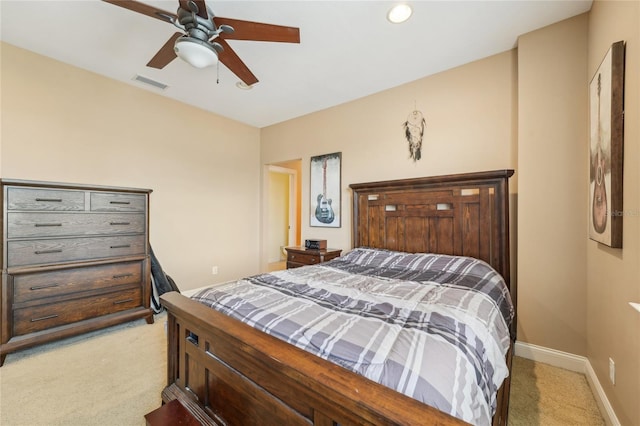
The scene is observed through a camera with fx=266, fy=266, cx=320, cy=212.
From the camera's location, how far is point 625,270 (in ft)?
4.50

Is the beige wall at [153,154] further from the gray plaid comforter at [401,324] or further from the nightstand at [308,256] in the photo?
the gray plaid comforter at [401,324]

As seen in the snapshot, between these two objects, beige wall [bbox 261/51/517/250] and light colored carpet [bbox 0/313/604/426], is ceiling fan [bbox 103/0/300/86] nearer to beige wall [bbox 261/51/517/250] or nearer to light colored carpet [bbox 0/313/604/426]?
beige wall [bbox 261/51/517/250]

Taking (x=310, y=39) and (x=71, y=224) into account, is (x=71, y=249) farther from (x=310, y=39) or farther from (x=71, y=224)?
(x=310, y=39)

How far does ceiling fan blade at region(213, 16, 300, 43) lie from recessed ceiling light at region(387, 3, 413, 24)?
865 mm

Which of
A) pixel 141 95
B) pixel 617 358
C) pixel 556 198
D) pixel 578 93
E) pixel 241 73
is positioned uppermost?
pixel 141 95

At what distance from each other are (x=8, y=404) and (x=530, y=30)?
15.6 ft

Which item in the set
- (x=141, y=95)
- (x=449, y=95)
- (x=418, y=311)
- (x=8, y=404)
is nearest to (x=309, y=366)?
(x=418, y=311)

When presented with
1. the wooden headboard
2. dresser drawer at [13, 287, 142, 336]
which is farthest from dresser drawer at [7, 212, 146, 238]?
the wooden headboard

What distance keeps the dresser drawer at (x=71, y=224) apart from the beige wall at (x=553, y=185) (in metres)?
3.84

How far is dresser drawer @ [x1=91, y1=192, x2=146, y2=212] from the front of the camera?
2.63m

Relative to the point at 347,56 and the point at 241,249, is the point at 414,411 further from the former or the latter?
the point at 241,249

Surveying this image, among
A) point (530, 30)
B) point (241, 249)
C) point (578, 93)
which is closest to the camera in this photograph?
point (578, 93)

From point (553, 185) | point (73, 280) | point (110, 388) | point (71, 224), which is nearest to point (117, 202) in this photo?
point (71, 224)

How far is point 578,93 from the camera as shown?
212 cm
